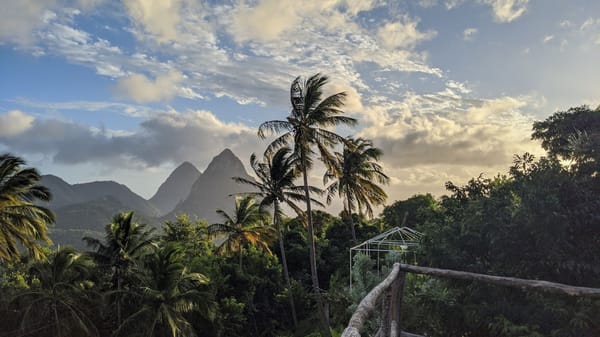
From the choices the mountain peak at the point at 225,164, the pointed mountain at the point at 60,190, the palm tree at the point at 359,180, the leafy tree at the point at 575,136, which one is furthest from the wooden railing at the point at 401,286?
the pointed mountain at the point at 60,190

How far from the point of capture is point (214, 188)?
16350 centimetres

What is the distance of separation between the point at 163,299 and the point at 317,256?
1103cm

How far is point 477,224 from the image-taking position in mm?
8102

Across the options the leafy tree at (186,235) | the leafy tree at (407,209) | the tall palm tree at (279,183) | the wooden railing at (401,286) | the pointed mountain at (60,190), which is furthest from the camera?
the pointed mountain at (60,190)

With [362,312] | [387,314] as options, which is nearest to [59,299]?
[387,314]

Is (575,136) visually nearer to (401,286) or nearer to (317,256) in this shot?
(401,286)

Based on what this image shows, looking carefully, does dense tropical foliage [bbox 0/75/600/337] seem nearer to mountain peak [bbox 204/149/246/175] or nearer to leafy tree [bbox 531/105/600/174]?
leafy tree [bbox 531/105/600/174]

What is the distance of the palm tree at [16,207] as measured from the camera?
10.6 metres

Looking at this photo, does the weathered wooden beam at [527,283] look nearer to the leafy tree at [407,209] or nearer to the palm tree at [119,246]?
the palm tree at [119,246]

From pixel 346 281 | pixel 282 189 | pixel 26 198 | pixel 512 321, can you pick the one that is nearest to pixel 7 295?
pixel 26 198

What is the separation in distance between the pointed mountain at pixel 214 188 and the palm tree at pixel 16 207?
140620 mm

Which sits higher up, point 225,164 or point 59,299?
point 225,164

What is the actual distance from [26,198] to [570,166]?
46.7ft

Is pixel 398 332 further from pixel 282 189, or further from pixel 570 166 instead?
pixel 282 189
